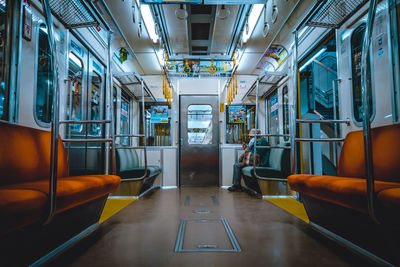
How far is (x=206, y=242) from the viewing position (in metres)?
1.87

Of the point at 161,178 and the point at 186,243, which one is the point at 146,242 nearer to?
the point at 186,243

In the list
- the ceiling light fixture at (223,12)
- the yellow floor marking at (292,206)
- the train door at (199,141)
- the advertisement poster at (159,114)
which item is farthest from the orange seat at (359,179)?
the advertisement poster at (159,114)

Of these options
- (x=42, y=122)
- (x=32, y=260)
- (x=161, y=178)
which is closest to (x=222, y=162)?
(x=161, y=178)

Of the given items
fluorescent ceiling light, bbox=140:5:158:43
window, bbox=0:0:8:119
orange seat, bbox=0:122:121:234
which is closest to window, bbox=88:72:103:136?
fluorescent ceiling light, bbox=140:5:158:43

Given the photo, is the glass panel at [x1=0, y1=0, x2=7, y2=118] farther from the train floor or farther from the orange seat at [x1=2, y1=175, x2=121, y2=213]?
the train floor

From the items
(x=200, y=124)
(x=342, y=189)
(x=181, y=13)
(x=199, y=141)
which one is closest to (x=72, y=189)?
(x=342, y=189)

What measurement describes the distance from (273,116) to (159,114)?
2.70m

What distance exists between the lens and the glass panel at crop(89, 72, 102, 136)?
12.2 ft

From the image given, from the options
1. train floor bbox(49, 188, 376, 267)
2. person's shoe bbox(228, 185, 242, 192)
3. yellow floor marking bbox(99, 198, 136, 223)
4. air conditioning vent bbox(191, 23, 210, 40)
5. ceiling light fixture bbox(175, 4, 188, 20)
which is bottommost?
person's shoe bbox(228, 185, 242, 192)

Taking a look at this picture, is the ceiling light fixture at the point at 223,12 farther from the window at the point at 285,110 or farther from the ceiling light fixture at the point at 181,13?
the window at the point at 285,110

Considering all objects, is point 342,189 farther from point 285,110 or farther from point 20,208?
point 285,110

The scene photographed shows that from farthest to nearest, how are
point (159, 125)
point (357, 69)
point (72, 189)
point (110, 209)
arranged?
point (159, 125), point (110, 209), point (357, 69), point (72, 189)

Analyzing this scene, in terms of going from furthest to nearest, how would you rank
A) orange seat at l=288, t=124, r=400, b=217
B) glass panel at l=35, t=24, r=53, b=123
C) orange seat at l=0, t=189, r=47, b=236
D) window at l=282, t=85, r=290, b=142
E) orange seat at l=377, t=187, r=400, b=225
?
window at l=282, t=85, r=290, b=142 → glass panel at l=35, t=24, r=53, b=123 → orange seat at l=288, t=124, r=400, b=217 → orange seat at l=377, t=187, r=400, b=225 → orange seat at l=0, t=189, r=47, b=236

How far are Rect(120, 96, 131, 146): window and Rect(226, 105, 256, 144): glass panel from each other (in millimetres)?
2395
